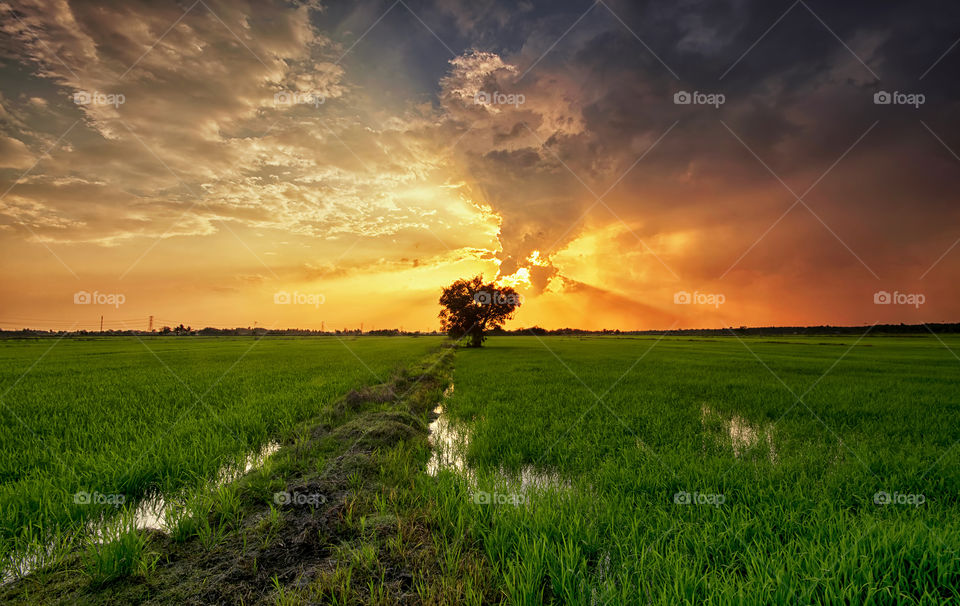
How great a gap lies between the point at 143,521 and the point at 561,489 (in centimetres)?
465

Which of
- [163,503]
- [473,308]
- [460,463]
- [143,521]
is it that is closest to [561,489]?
[460,463]

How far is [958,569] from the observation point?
275 cm

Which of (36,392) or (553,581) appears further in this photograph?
(36,392)

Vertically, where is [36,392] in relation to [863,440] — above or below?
above

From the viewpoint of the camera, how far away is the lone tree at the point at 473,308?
49.2 meters

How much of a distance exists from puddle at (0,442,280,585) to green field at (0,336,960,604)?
0.18 m

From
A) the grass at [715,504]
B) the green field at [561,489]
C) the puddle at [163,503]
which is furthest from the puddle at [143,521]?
the grass at [715,504]

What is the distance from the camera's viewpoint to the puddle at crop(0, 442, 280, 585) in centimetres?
311

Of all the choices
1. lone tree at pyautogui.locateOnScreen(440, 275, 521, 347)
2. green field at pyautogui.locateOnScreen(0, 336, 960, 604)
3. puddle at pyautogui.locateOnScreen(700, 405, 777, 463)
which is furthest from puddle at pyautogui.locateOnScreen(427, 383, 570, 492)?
lone tree at pyautogui.locateOnScreen(440, 275, 521, 347)

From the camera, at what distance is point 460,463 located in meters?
6.15

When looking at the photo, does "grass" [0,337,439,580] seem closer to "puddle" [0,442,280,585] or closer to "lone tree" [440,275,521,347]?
"puddle" [0,442,280,585]

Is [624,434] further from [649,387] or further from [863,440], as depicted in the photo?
[649,387]

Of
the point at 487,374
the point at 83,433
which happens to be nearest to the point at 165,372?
the point at 83,433

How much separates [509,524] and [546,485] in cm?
161
